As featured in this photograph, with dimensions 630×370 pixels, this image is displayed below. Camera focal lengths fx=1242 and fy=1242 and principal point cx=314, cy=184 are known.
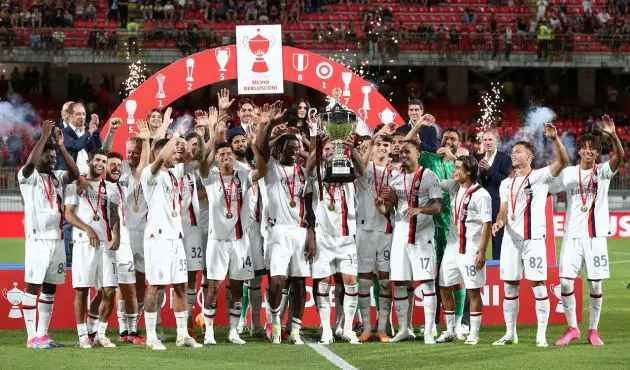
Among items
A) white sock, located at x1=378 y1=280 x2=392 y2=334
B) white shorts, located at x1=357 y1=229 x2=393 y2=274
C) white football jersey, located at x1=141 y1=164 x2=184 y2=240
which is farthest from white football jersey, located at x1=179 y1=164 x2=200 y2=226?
white sock, located at x1=378 y1=280 x2=392 y2=334

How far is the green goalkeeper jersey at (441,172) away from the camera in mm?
12539

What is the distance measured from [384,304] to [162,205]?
2.41 m

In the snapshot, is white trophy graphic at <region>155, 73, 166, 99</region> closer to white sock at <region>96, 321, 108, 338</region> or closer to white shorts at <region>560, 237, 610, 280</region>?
white sock at <region>96, 321, 108, 338</region>

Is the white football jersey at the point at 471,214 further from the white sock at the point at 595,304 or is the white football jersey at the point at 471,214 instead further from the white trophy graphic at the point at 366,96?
the white trophy graphic at the point at 366,96

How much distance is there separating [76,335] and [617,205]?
1793 centimetres

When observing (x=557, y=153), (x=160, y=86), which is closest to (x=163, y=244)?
(x=557, y=153)

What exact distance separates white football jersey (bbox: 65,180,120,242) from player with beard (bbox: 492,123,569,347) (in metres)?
3.63

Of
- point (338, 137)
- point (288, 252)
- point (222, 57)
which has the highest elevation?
point (222, 57)

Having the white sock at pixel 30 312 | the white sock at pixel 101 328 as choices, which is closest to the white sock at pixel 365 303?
the white sock at pixel 101 328

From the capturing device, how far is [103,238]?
11609 millimetres

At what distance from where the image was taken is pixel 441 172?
1267 centimetres

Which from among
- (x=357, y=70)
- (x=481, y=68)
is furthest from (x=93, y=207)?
(x=481, y=68)

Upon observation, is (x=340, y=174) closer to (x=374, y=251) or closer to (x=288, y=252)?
(x=288, y=252)

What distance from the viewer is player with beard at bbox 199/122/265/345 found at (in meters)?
11.8
